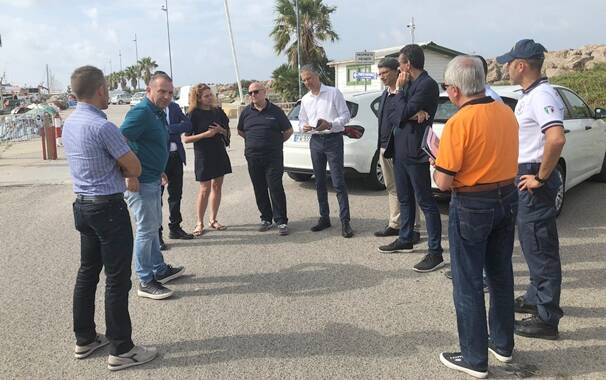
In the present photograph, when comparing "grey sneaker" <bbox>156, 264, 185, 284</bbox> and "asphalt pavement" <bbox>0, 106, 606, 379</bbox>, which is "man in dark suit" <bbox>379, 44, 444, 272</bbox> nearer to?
"asphalt pavement" <bbox>0, 106, 606, 379</bbox>

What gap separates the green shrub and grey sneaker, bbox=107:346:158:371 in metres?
18.5

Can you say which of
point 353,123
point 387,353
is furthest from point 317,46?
point 387,353

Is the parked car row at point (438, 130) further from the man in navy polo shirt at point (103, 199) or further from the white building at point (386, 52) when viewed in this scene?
the white building at point (386, 52)

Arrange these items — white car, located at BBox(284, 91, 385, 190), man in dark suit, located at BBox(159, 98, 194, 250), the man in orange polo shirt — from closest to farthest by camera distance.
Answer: the man in orange polo shirt, man in dark suit, located at BBox(159, 98, 194, 250), white car, located at BBox(284, 91, 385, 190)

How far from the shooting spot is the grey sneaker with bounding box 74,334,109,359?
3328 millimetres

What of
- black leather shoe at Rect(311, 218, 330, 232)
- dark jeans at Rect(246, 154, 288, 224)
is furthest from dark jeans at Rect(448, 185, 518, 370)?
dark jeans at Rect(246, 154, 288, 224)

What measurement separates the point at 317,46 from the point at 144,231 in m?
32.6

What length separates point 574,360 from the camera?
3.11 meters

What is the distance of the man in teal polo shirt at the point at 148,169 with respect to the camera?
409 cm

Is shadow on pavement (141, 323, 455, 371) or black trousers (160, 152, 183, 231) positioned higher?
black trousers (160, 152, 183, 231)

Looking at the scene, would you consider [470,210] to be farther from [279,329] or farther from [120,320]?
[120,320]

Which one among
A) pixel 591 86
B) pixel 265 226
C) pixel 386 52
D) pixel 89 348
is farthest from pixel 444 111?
pixel 386 52

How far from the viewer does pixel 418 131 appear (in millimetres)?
4805

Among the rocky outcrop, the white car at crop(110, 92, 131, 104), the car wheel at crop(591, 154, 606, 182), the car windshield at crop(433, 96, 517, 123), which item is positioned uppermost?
the white car at crop(110, 92, 131, 104)
